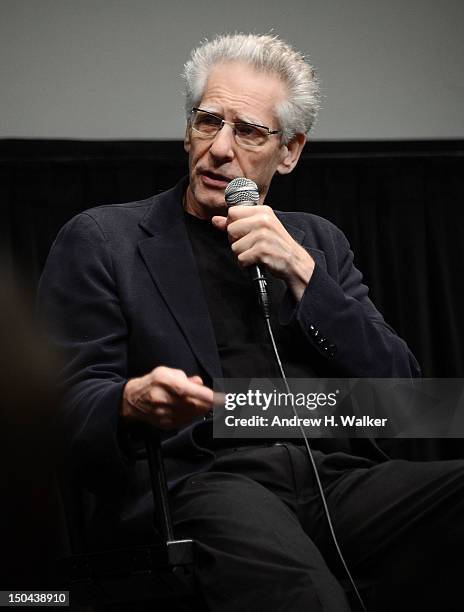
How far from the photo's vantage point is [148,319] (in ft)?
5.31

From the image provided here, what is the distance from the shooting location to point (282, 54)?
6.27ft

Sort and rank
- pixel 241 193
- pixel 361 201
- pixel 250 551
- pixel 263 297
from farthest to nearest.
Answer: pixel 361 201, pixel 241 193, pixel 263 297, pixel 250 551

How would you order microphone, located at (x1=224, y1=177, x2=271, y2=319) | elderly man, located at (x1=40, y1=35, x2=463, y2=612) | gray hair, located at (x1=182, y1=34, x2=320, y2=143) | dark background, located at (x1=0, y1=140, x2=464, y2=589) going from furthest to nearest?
dark background, located at (x1=0, y1=140, x2=464, y2=589)
gray hair, located at (x1=182, y1=34, x2=320, y2=143)
microphone, located at (x1=224, y1=177, x2=271, y2=319)
elderly man, located at (x1=40, y1=35, x2=463, y2=612)

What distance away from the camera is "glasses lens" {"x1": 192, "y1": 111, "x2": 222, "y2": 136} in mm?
1848

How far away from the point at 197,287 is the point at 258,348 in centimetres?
15

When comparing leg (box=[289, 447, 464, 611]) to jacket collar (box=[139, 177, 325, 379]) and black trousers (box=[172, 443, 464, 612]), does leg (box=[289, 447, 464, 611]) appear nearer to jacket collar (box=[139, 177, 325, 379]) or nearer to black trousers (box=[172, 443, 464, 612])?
black trousers (box=[172, 443, 464, 612])

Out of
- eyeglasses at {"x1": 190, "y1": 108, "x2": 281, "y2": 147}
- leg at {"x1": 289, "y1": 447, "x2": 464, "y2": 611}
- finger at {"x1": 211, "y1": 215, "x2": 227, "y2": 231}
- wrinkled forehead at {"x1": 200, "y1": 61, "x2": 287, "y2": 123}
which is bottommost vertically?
leg at {"x1": 289, "y1": 447, "x2": 464, "y2": 611}

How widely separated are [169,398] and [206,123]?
786 mm

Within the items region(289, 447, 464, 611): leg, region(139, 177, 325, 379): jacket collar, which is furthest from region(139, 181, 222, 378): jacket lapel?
region(289, 447, 464, 611): leg

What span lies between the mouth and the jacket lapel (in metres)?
0.07

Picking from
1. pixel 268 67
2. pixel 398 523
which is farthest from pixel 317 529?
pixel 268 67

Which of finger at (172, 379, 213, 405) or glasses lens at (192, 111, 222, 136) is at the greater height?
glasses lens at (192, 111, 222, 136)

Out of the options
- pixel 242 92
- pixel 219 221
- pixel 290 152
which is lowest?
pixel 219 221

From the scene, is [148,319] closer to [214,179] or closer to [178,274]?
[178,274]
